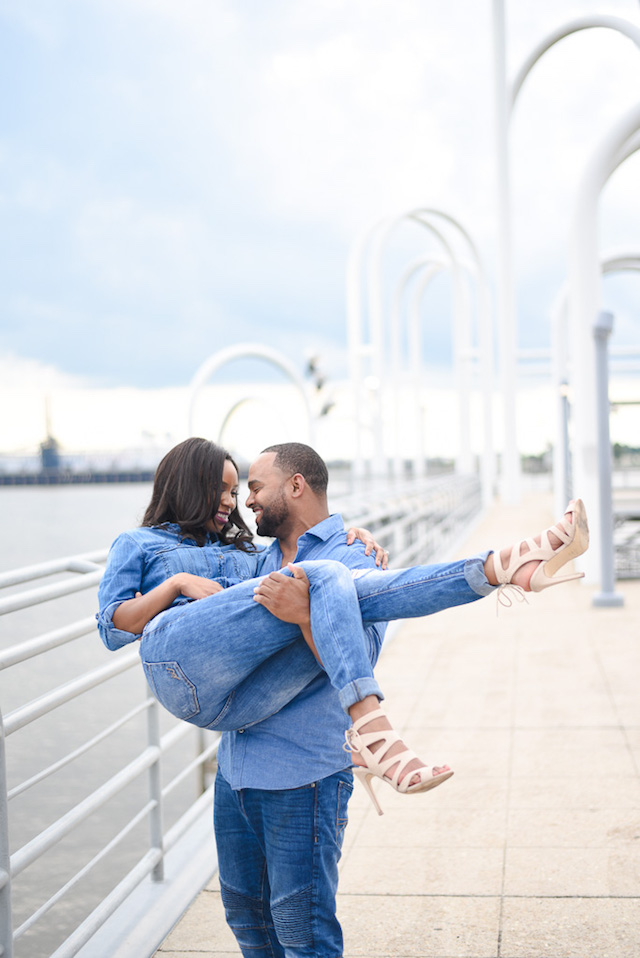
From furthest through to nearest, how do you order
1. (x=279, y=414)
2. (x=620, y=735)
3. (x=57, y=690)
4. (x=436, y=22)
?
(x=436, y=22) < (x=279, y=414) < (x=620, y=735) < (x=57, y=690)

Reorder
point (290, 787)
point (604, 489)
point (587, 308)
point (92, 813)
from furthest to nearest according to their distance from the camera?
point (587, 308) < point (604, 489) < point (92, 813) < point (290, 787)

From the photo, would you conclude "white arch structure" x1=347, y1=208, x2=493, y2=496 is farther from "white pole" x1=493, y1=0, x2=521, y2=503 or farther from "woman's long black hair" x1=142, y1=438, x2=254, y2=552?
"woman's long black hair" x1=142, y1=438, x2=254, y2=552

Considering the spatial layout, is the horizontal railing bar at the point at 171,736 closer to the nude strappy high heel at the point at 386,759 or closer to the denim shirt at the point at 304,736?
the denim shirt at the point at 304,736

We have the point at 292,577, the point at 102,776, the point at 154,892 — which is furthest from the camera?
the point at 102,776

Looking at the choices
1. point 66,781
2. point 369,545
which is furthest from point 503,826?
point 66,781

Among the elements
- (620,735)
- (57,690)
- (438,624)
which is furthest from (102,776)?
(57,690)

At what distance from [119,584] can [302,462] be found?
Result: 19.1 inches

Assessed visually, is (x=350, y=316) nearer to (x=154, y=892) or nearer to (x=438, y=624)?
(x=438, y=624)

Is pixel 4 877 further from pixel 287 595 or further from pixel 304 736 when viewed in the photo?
pixel 287 595

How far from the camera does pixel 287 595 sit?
1910 millimetres

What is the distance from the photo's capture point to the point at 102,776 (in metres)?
11.6

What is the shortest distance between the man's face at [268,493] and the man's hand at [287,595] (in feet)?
1.02

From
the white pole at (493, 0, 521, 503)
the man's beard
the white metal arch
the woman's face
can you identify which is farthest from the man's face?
the white pole at (493, 0, 521, 503)

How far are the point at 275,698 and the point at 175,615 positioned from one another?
28cm
